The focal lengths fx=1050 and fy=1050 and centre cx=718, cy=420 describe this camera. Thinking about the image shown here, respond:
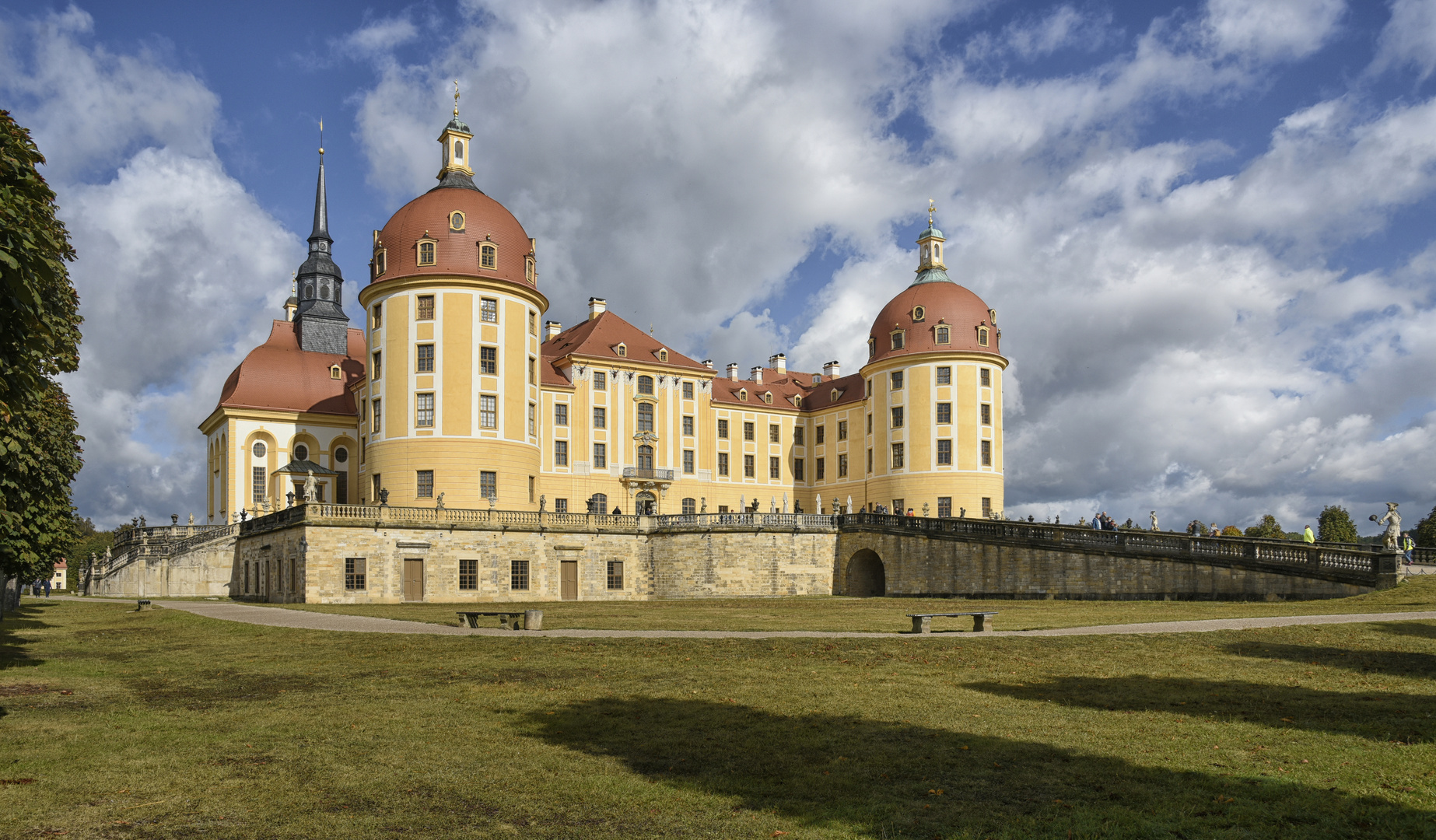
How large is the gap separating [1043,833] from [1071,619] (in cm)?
1872

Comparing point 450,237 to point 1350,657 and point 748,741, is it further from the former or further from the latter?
point 748,741

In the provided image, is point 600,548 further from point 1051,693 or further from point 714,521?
point 1051,693

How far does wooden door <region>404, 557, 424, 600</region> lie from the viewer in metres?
45.6

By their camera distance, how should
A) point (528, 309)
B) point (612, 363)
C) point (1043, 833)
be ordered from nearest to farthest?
point (1043, 833), point (528, 309), point (612, 363)

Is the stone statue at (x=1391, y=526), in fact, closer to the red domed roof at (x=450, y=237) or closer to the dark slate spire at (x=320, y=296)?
the red domed roof at (x=450, y=237)

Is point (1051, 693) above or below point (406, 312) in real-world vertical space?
below

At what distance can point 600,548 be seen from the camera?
51.7 metres

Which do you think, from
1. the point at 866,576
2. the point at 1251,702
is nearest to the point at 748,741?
the point at 1251,702

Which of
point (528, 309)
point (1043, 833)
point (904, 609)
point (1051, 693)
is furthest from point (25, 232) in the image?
point (528, 309)

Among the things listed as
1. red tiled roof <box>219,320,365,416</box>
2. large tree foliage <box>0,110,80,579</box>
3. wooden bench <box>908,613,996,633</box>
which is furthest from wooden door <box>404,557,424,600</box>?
wooden bench <box>908,613,996,633</box>

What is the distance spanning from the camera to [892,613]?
30969mm

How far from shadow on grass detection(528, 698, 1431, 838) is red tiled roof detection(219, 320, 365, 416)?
59.2m

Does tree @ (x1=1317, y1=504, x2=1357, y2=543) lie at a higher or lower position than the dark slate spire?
lower

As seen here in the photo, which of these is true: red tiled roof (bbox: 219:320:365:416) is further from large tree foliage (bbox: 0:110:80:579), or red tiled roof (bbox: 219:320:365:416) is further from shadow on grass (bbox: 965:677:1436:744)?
shadow on grass (bbox: 965:677:1436:744)
